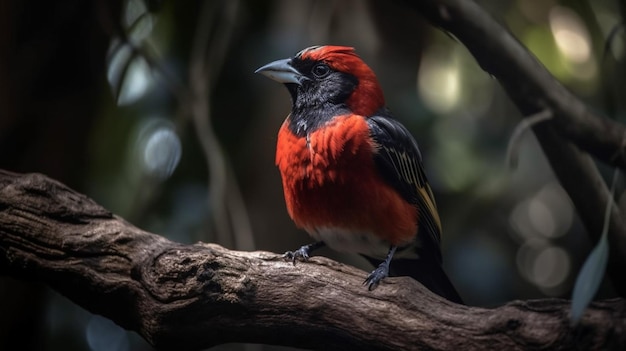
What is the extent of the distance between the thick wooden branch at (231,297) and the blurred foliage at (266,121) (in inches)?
25.6

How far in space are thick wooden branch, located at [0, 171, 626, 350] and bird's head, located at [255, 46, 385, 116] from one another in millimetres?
474

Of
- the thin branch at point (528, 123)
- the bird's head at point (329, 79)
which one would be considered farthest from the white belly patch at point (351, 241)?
the thin branch at point (528, 123)

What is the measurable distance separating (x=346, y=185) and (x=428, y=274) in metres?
0.35

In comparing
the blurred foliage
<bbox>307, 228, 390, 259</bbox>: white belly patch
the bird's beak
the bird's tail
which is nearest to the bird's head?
the bird's beak

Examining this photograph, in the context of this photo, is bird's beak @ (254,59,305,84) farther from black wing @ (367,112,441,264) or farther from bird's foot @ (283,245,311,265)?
bird's foot @ (283,245,311,265)

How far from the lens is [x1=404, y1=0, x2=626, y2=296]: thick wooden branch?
209 centimetres

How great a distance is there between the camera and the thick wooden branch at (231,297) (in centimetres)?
187

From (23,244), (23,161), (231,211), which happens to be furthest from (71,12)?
(23,244)

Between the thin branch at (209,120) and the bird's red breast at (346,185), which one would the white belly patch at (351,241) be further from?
the thin branch at (209,120)

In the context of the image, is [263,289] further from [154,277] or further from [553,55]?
[553,55]

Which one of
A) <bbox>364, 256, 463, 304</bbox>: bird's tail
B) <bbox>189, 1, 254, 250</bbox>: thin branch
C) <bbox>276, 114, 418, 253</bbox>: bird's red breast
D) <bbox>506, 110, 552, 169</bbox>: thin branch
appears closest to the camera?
<bbox>506, 110, 552, 169</bbox>: thin branch

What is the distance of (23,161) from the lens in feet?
10.1

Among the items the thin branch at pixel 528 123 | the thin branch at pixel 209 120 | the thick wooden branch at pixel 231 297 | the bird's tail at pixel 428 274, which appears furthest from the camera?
the thin branch at pixel 209 120

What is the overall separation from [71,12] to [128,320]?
169 cm
